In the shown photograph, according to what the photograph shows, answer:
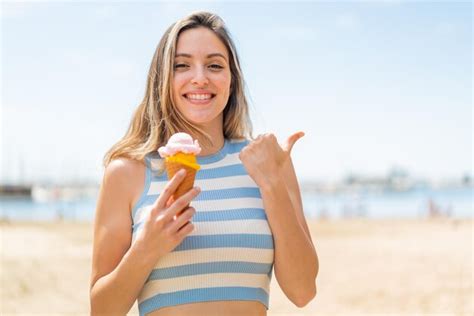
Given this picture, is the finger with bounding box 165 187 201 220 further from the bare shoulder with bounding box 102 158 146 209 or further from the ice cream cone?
the bare shoulder with bounding box 102 158 146 209

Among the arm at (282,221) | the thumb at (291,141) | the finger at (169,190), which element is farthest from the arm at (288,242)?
the finger at (169,190)

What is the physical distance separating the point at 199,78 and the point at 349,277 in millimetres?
9786

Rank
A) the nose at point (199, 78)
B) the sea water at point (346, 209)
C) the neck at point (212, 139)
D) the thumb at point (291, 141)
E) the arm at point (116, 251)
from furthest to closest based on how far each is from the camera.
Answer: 1. the sea water at point (346, 209)
2. the neck at point (212, 139)
3. the thumb at point (291, 141)
4. the nose at point (199, 78)
5. the arm at point (116, 251)

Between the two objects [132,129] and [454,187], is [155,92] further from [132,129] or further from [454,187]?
[454,187]

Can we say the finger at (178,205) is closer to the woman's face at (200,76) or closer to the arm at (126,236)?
the arm at (126,236)

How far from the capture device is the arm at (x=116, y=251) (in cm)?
269

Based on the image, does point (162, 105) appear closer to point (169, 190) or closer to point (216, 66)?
point (216, 66)

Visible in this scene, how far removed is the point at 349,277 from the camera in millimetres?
12070

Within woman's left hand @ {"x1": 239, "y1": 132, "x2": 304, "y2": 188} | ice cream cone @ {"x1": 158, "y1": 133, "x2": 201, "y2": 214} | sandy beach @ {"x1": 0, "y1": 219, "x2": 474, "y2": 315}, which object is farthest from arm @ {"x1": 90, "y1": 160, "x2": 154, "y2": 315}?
sandy beach @ {"x1": 0, "y1": 219, "x2": 474, "y2": 315}

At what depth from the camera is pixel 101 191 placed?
293 centimetres

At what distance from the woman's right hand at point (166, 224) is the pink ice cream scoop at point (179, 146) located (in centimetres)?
18

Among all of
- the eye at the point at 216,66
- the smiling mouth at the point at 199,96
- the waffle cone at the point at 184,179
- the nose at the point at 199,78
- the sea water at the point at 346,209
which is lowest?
the waffle cone at the point at 184,179

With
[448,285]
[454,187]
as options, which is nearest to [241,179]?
[448,285]

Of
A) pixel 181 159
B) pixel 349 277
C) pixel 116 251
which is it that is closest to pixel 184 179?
pixel 181 159
